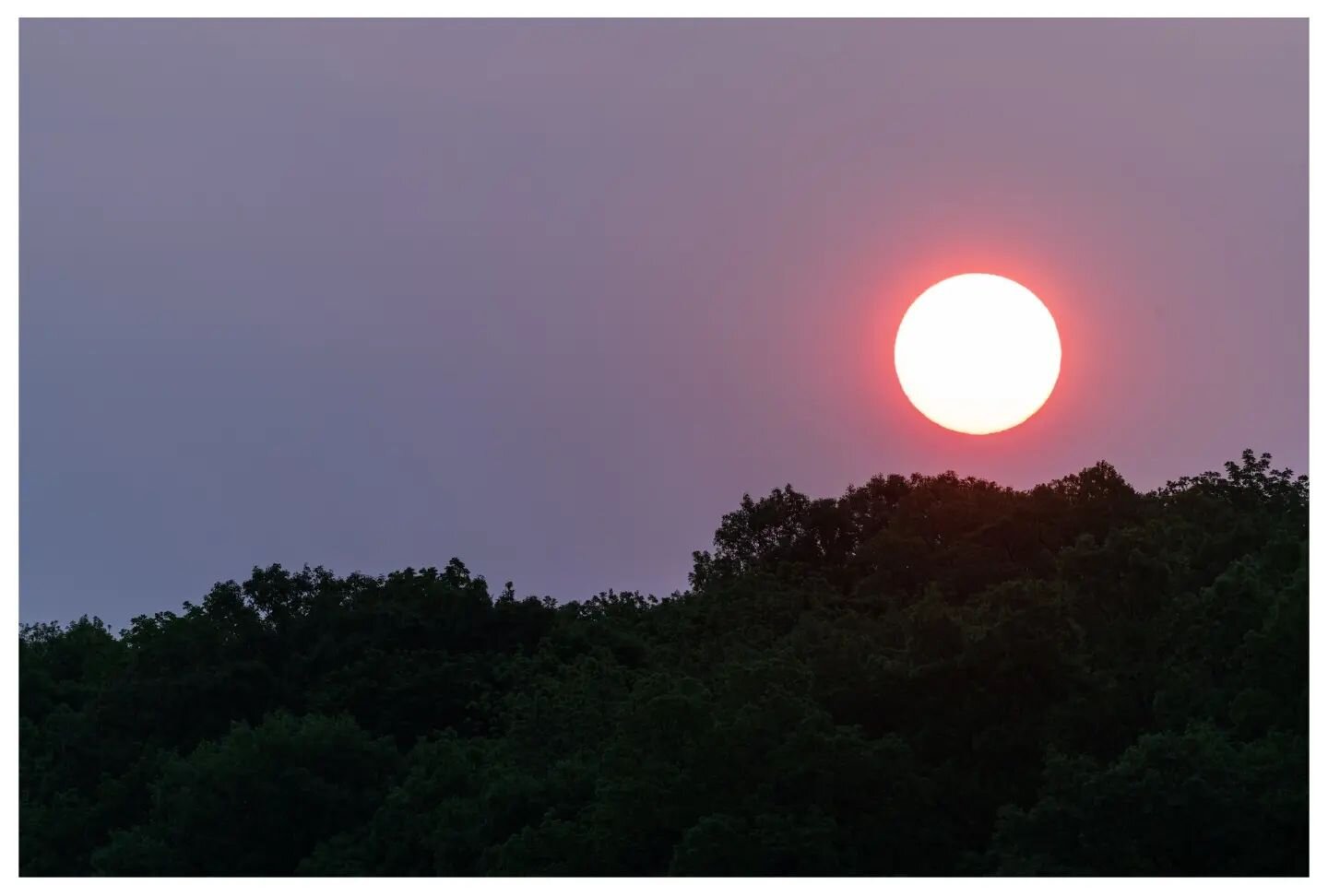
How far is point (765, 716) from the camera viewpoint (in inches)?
1035

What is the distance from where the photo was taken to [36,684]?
165 feet

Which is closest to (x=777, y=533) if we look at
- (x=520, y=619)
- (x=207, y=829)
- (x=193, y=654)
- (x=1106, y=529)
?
(x=520, y=619)

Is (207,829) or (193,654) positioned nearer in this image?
(207,829)

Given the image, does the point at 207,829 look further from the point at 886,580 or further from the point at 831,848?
the point at 886,580

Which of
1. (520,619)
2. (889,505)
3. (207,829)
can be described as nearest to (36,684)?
(520,619)

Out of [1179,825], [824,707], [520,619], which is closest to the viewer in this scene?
[1179,825]

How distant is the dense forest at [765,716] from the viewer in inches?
952

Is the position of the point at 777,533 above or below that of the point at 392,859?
above

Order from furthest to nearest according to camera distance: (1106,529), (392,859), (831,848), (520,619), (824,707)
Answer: (520,619) → (1106,529) → (392,859) → (824,707) → (831,848)

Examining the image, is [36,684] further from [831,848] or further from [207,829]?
[831,848]

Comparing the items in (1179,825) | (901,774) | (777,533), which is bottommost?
(1179,825)

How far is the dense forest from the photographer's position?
24.2 m

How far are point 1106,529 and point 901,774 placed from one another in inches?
661

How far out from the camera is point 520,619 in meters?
47.0
